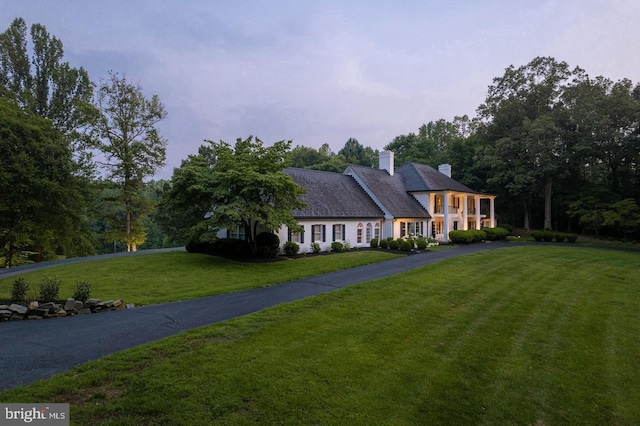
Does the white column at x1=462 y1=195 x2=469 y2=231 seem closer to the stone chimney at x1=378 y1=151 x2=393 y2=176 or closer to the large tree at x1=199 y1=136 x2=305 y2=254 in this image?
the stone chimney at x1=378 y1=151 x2=393 y2=176

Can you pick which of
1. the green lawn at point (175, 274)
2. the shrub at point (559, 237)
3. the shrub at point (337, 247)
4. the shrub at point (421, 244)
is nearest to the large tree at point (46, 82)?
the green lawn at point (175, 274)

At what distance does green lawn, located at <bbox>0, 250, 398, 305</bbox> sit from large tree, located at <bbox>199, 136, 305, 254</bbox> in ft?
7.38

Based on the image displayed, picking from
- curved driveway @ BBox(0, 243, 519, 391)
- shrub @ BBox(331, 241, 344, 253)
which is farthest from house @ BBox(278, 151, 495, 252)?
curved driveway @ BBox(0, 243, 519, 391)

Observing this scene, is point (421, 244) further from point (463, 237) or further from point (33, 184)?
point (33, 184)

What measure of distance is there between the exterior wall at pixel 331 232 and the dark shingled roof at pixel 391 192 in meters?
2.34

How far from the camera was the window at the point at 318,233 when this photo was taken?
23.5 m

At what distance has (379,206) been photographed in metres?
28.5

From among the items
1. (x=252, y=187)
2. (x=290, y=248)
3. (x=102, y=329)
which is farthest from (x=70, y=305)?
(x=290, y=248)

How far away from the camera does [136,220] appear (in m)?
30.8

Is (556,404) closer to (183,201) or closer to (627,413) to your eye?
(627,413)

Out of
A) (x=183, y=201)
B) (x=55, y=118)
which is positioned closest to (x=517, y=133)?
(x=183, y=201)

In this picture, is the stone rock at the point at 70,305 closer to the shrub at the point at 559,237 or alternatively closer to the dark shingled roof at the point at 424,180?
the dark shingled roof at the point at 424,180

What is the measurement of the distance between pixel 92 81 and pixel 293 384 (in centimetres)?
3319

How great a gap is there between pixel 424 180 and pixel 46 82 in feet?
111
